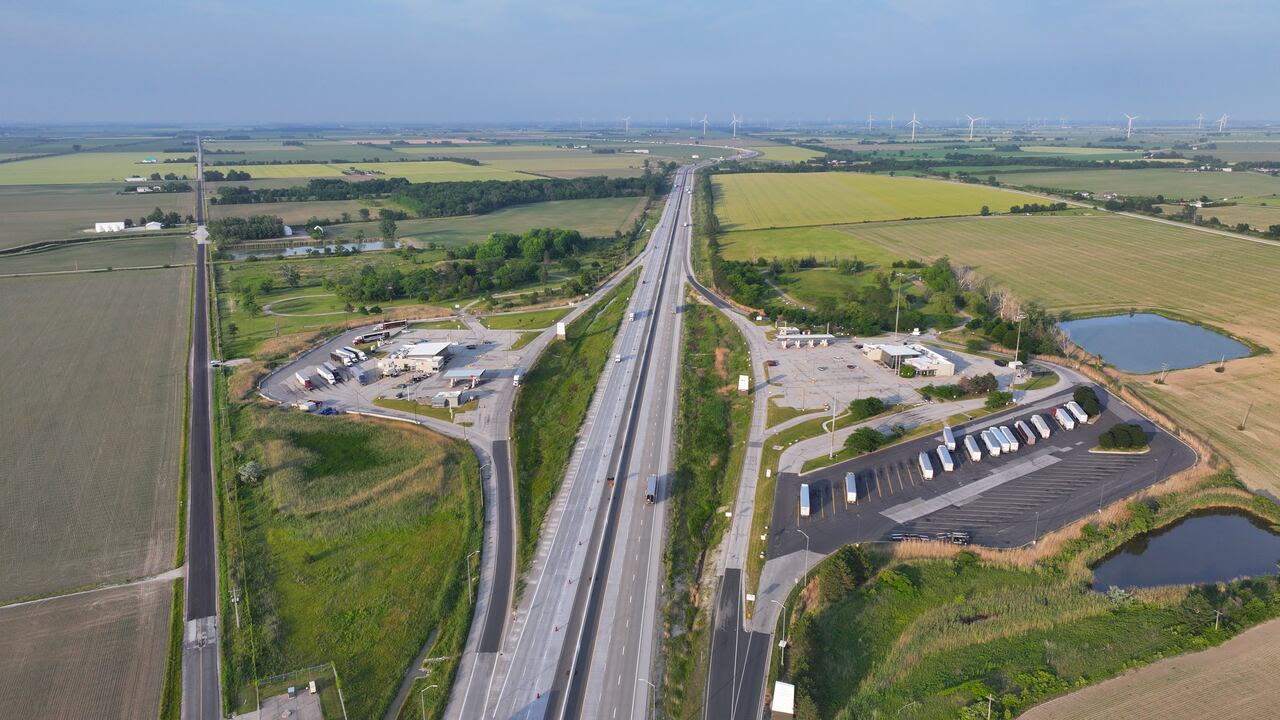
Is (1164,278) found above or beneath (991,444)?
above

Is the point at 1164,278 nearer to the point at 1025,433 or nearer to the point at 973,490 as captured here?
the point at 1025,433

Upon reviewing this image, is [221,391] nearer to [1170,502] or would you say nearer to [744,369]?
[744,369]

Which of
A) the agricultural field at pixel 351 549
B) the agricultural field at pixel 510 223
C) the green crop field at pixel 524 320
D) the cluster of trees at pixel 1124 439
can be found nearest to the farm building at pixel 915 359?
the cluster of trees at pixel 1124 439

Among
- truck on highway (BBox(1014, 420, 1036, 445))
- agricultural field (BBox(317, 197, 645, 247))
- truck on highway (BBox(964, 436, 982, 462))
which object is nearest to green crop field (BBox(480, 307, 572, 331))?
agricultural field (BBox(317, 197, 645, 247))

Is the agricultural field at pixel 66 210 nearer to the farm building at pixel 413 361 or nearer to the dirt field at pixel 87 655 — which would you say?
the farm building at pixel 413 361

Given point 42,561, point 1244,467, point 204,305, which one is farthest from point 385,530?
point 204,305

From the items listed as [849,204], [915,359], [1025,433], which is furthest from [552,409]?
[849,204]

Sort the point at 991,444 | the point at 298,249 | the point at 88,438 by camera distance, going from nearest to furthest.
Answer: the point at 991,444 < the point at 88,438 < the point at 298,249

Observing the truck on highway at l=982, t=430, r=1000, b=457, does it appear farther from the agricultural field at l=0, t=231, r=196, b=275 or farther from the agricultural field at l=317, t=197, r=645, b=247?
the agricultural field at l=0, t=231, r=196, b=275
